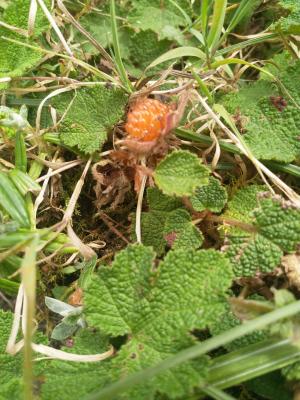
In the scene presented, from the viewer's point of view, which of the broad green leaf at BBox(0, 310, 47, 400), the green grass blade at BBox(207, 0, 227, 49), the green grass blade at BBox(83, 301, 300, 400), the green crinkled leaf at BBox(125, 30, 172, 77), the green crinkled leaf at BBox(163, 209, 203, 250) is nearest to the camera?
the green grass blade at BBox(83, 301, 300, 400)

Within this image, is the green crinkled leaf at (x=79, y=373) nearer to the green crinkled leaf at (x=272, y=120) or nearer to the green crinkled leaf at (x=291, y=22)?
the green crinkled leaf at (x=272, y=120)

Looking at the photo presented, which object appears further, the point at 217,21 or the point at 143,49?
the point at 143,49

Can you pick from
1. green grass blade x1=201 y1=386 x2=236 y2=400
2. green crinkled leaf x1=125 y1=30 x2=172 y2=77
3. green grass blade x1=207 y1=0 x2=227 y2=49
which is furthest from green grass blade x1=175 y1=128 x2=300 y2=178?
green grass blade x1=201 y1=386 x2=236 y2=400

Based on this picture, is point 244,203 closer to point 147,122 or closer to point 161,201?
point 161,201

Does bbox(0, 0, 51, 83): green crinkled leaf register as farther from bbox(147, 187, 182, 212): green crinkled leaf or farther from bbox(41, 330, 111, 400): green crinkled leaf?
bbox(41, 330, 111, 400): green crinkled leaf

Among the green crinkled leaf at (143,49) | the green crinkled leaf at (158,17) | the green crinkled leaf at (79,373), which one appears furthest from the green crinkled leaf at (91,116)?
the green crinkled leaf at (79,373)

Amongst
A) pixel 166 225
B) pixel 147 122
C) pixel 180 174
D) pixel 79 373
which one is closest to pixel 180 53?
pixel 147 122
